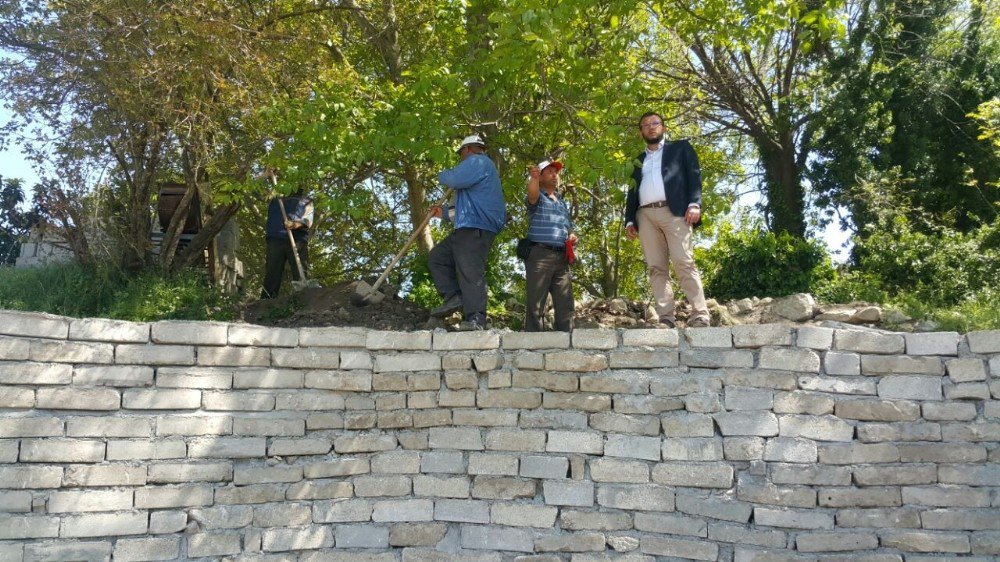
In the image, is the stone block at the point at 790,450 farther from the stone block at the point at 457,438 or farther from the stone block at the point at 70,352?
the stone block at the point at 70,352

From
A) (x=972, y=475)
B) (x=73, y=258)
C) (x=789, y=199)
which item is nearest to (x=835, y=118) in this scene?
(x=789, y=199)

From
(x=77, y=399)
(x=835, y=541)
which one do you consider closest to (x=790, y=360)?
(x=835, y=541)

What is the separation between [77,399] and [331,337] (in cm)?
170

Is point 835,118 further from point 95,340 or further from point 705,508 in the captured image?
point 95,340

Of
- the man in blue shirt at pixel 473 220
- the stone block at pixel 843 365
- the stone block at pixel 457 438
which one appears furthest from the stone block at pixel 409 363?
the stone block at pixel 843 365

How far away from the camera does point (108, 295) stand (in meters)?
8.06

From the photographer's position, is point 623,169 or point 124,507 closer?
point 124,507

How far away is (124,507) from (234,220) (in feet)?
17.7

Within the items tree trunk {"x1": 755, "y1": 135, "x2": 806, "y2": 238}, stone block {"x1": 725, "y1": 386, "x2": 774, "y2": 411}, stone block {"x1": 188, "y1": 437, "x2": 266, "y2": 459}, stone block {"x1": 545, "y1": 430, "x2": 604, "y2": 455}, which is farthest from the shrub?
stone block {"x1": 188, "y1": 437, "x2": 266, "y2": 459}

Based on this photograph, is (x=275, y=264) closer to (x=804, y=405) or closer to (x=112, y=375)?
(x=112, y=375)

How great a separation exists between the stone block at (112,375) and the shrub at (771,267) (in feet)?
18.5

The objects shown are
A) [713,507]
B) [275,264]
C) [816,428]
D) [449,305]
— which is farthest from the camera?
[275,264]

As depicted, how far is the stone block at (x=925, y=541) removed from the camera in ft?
18.2

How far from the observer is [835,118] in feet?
35.6
